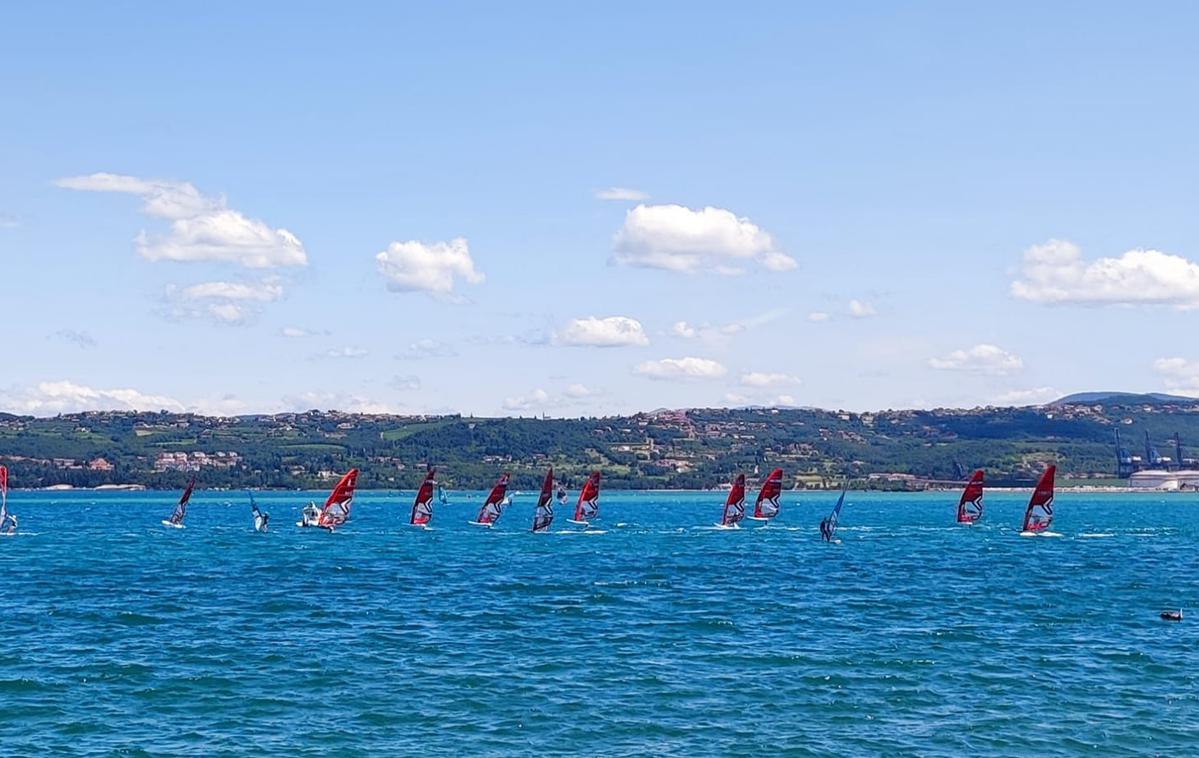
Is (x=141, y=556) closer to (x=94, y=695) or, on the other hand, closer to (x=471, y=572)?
(x=471, y=572)

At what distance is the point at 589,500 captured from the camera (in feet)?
534

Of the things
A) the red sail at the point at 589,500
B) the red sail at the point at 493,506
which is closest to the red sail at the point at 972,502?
the red sail at the point at 589,500

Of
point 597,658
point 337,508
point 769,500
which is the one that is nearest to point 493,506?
point 337,508

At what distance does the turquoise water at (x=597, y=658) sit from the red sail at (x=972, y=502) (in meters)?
58.9

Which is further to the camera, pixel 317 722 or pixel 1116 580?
pixel 1116 580

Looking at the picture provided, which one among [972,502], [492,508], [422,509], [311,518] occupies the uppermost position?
[972,502]

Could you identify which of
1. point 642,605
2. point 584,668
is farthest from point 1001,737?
→ point 642,605

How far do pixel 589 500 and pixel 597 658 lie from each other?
356 ft

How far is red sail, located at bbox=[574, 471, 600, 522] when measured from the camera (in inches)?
6294

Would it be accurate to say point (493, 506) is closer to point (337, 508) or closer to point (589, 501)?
point (589, 501)

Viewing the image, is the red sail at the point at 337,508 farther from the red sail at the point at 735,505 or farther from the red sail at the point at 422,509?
the red sail at the point at 735,505

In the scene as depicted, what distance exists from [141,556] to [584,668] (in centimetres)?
7109

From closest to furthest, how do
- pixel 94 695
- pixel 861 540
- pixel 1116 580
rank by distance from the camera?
pixel 94 695 < pixel 1116 580 < pixel 861 540

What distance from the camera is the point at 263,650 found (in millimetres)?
55438
